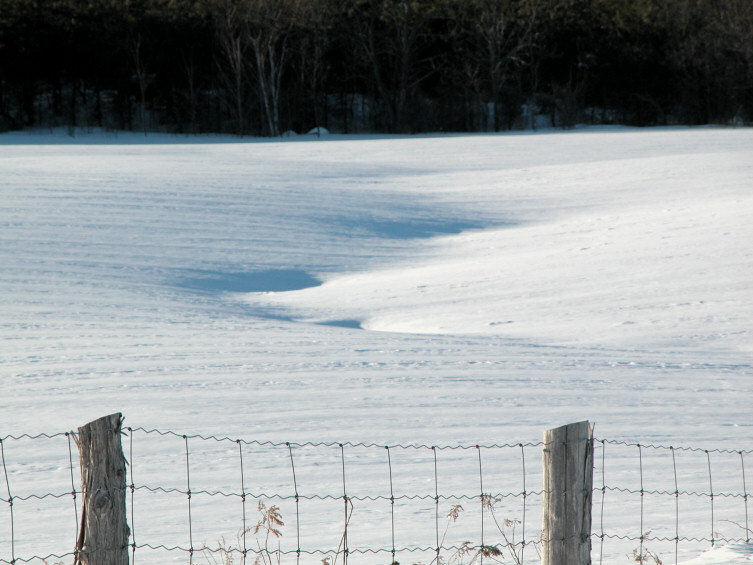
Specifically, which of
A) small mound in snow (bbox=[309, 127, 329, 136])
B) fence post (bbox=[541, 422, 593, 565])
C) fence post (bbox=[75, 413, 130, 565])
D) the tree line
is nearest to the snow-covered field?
fence post (bbox=[541, 422, 593, 565])

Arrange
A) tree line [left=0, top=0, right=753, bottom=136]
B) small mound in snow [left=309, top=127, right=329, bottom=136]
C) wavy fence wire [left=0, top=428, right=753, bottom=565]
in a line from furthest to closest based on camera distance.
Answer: tree line [left=0, top=0, right=753, bottom=136] < small mound in snow [left=309, top=127, right=329, bottom=136] < wavy fence wire [left=0, top=428, right=753, bottom=565]

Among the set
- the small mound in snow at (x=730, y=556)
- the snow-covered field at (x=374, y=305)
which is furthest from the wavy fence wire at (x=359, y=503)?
the small mound in snow at (x=730, y=556)

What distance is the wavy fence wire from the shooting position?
4016 millimetres

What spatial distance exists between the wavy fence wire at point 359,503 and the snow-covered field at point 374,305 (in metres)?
0.05

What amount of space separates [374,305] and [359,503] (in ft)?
19.3

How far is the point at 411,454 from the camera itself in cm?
542

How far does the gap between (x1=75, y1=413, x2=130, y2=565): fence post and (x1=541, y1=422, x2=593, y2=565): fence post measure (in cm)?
142

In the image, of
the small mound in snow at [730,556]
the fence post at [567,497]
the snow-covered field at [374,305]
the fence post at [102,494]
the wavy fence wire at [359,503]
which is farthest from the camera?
the snow-covered field at [374,305]

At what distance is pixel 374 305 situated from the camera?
10.5 metres

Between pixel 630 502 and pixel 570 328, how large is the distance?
446 cm

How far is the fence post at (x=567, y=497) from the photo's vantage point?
277 cm

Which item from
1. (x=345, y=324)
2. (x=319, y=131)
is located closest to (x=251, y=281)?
(x=345, y=324)

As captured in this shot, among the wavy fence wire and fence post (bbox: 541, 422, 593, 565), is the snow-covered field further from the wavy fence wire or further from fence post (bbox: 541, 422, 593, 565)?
fence post (bbox: 541, 422, 593, 565)

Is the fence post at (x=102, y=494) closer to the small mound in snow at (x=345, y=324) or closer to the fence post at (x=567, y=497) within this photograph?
the fence post at (x=567, y=497)
